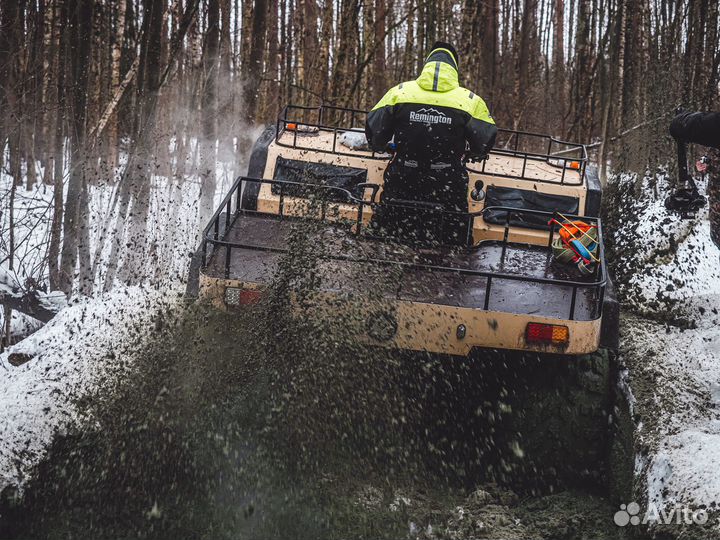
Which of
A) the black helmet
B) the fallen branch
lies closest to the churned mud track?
the black helmet

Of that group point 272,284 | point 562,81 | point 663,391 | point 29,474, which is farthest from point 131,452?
point 562,81

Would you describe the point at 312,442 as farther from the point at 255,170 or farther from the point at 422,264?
the point at 255,170

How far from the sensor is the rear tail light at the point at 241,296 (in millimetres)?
4746

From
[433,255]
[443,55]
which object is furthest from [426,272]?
[443,55]

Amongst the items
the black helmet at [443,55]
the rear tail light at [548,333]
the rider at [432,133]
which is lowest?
the rear tail light at [548,333]

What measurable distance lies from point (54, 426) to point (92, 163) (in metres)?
7.37

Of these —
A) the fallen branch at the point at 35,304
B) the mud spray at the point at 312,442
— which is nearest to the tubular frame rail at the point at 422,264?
the mud spray at the point at 312,442

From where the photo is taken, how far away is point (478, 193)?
6.93 metres

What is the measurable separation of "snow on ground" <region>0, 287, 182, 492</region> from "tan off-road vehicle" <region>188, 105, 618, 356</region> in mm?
923

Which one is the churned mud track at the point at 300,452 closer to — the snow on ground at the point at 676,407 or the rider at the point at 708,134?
the snow on ground at the point at 676,407

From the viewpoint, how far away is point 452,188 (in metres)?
6.17

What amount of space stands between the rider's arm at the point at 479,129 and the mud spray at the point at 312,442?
5.22 ft

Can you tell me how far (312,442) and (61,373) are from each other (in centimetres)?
210

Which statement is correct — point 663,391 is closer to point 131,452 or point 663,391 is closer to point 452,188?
point 452,188
